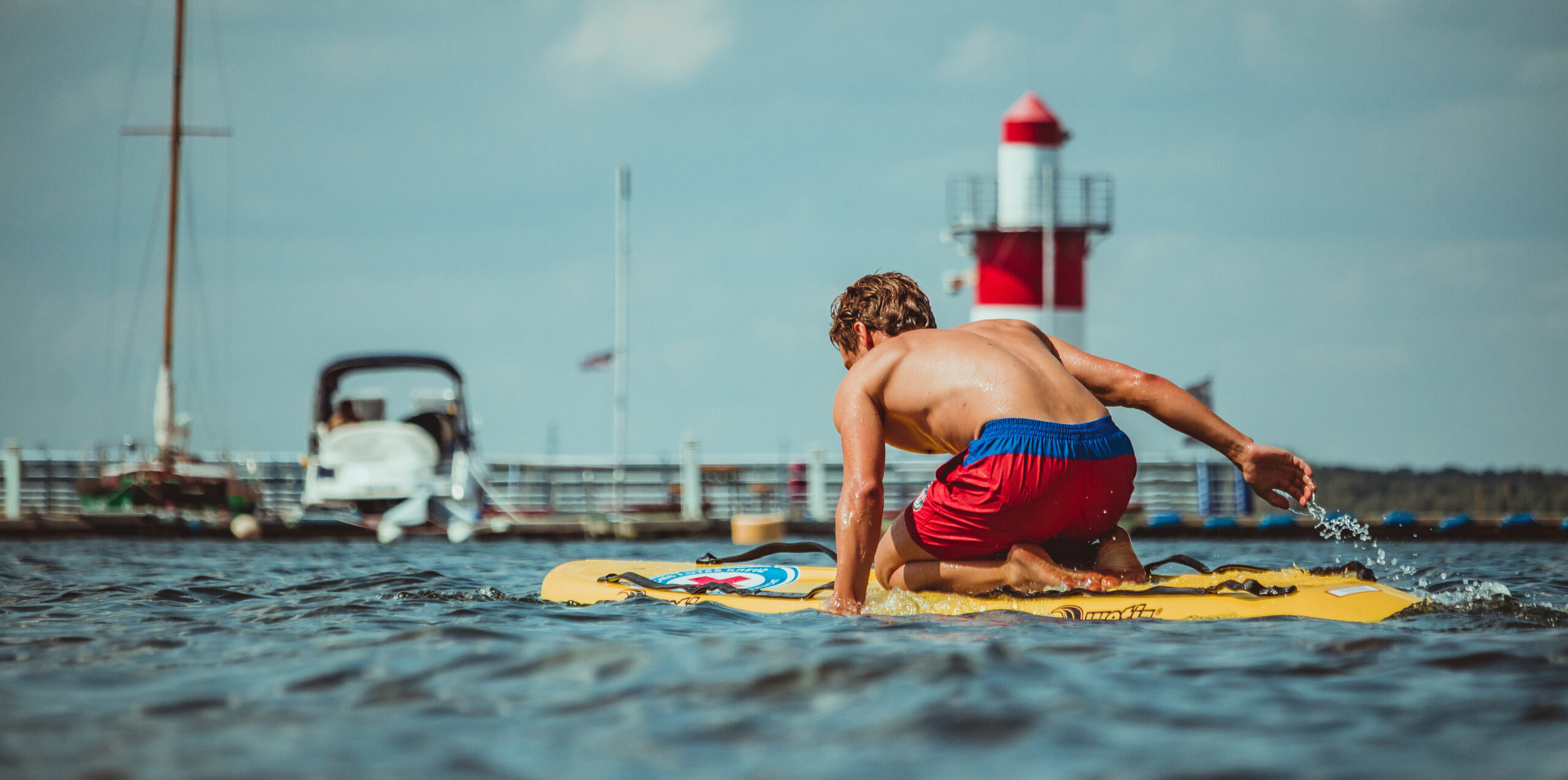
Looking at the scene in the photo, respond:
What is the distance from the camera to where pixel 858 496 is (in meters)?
4.02

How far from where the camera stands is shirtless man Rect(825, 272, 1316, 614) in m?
4.11

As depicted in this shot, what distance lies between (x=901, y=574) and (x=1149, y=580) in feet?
2.88

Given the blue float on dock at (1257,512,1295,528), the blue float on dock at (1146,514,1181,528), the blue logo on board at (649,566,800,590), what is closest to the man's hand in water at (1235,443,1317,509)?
the blue logo on board at (649,566,800,590)

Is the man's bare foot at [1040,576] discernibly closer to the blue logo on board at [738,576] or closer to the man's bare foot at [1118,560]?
the man's bare foot at [1118,560]

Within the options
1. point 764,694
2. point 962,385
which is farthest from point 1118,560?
point 764,694

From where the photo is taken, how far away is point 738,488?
64.1 feet

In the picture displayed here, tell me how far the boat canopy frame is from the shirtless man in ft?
38.1

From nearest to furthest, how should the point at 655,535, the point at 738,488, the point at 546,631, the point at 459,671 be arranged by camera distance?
the point at 459,671, the point at 546,631, the point at 655,535, the point at 738,488

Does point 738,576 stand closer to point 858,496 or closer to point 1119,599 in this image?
point 858,496

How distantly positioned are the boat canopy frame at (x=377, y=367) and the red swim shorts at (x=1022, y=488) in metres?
11.9

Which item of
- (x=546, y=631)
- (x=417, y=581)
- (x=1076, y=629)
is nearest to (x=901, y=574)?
(x=1076, y=629)

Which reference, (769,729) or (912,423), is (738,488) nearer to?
(912,423)

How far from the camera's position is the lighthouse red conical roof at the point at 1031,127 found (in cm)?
1978

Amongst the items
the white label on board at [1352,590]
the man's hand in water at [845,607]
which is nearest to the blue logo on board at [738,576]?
the man's hand in water at [845,607]
